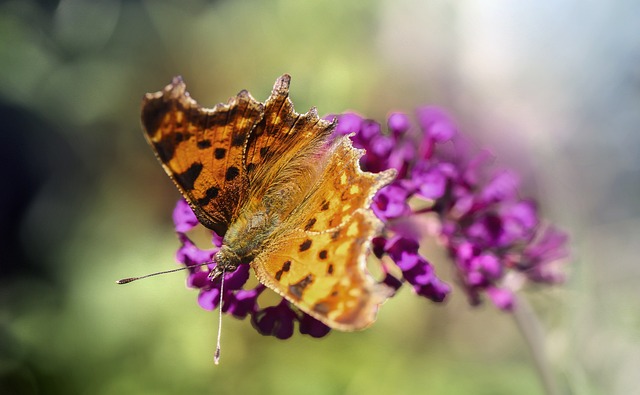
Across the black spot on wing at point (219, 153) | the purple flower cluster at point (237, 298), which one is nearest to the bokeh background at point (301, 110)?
the purple flower cluster at point (237, 298)

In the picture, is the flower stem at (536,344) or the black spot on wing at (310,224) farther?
the flower stem at (536,344)

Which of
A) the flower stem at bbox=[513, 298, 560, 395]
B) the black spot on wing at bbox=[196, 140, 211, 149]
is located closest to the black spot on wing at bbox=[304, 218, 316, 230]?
the black spot on wing at bbox=[196, 140, 211, 149]

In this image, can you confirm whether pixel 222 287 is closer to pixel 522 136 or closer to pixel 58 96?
pixel 58 96

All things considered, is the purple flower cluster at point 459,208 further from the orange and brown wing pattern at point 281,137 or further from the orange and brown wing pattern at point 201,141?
the orange and brown wing pattern at point 201,141

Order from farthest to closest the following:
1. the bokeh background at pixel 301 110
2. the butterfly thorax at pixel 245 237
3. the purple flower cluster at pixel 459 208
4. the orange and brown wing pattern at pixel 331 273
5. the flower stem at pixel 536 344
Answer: the bokeh background at pixel 301 110
the flower stem at pixel 536 344
the purple flower cluster at pixel 459 208
the butterfly thorax at pixel 245 237
the orange and brown wing pattern at pixel 331 273

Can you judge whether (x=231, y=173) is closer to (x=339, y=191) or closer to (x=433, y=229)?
(x=339, y=191)

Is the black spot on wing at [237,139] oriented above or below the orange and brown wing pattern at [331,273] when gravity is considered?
above

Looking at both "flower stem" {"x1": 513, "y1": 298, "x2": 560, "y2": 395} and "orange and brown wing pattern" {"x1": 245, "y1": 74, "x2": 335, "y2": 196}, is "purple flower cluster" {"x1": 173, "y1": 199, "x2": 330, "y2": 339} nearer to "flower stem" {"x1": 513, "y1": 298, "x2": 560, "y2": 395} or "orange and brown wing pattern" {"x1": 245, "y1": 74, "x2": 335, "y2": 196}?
"orange and brown wing pattern" {"x1": 245, "y1": 74, "x2": 335, "y2": 196}

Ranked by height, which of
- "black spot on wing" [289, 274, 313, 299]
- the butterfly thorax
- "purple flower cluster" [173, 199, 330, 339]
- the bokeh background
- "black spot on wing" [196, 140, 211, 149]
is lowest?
the bokeh background

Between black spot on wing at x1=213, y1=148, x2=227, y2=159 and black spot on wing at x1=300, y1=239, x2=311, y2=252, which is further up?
black spot on wing at x1=213, y1=148, x2=227, y2=159

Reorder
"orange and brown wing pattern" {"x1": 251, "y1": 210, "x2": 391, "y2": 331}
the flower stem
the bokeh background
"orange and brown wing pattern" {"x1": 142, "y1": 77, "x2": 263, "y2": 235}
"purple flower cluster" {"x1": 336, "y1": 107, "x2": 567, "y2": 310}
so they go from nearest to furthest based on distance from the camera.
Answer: "orange and brown wing pattern" {"x1": 251, "y1": 210, "x2": 391, "y2": 331} → "orange and brown wing pattern" {"x1": 142, "y1": 77, "x2": 263, "y2": 235} → "purple flower cluster" {"x1": 336, "y1": 107, "x2": 567, "y2": 310} → the flower stem → the bokeh background
